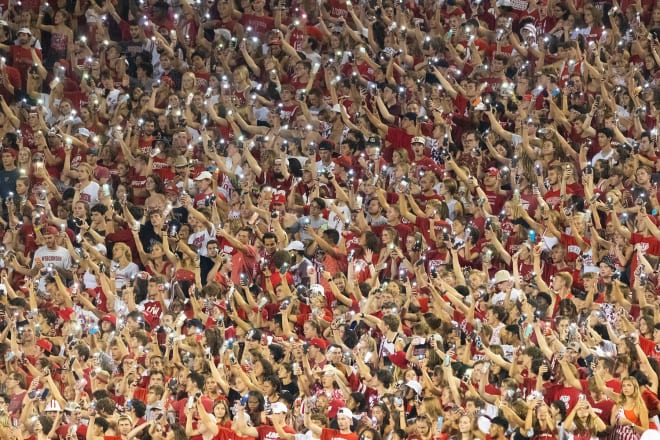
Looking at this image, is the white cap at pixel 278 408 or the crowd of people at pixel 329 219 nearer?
the white cap at pixel 278 408

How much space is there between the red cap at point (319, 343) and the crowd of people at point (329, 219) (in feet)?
0.16

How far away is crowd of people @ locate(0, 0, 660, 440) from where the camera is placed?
14305mm

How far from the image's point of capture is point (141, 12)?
A: 19.5 m

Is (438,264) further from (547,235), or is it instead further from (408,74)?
(408,74)

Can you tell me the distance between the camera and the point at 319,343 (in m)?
15.1

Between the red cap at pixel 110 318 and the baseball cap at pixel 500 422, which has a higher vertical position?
the baseball cap at pixel 500 422

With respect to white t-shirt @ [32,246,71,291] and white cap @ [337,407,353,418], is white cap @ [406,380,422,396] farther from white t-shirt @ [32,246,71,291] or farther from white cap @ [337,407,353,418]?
white t-shirt @ [32,246,71,291]

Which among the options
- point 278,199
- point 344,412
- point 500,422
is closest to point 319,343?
point 344,412

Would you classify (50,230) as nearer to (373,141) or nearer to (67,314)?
(67,314)

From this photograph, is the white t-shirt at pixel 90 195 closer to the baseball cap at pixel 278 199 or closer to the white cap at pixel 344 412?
the baseball cap at pixel 278 199

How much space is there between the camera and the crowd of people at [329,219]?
46.9ft

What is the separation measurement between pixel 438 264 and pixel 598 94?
8.64 ft

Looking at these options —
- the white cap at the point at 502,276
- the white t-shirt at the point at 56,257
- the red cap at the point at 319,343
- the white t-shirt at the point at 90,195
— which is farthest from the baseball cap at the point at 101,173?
the white cap at the point at 502,276

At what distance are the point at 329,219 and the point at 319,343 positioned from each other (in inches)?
80.7
